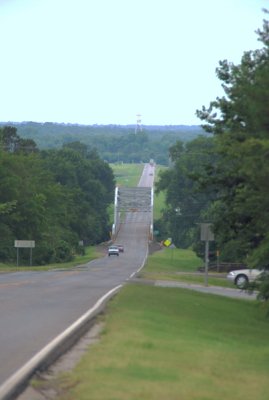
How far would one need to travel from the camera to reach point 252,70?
2550 centimetres

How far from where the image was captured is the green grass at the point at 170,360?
1024cm

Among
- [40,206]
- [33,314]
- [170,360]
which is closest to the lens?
[170,360]

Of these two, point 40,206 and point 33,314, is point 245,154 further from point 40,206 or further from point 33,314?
point 40,206

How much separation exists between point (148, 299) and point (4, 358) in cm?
1460

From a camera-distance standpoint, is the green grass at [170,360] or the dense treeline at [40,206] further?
the dense treeline at [40,206]

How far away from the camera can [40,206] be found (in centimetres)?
8894

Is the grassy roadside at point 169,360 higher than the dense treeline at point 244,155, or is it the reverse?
the dense treeline at point 244,155

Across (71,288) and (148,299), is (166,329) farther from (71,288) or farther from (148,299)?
(71,288)

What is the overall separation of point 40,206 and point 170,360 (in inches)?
3026

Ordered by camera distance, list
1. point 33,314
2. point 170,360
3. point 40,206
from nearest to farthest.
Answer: point 170,360, point 33,314, point 40,206

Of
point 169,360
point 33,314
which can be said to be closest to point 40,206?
point 33,314

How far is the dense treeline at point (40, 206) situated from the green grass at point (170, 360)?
2408 inches

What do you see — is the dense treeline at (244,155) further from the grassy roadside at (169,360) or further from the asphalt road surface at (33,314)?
the asphalt road surface at (33,314)

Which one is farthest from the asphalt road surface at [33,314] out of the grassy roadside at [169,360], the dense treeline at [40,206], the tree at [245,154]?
the dense treeline at [40,206]
